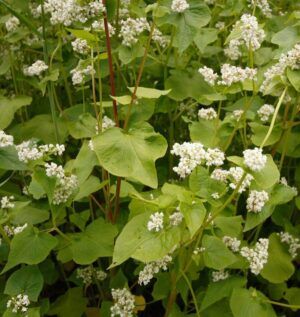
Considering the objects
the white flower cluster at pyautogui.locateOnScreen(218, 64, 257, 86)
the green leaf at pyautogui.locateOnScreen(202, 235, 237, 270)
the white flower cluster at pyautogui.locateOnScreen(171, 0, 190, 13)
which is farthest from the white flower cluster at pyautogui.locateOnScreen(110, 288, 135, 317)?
the white flower cluster at pyautogui.locateOnScreen(171, 0, 190, 13)

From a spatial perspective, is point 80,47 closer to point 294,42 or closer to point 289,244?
point 294,42

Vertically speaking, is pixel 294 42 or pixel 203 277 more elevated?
pixel 294 42

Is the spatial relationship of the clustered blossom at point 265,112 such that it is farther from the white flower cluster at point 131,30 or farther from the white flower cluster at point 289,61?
the white flower cluster at point 131,30

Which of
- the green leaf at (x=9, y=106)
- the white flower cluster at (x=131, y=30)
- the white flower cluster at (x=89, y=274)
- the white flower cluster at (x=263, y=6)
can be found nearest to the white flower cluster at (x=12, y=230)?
the white flower cluster at (x=89, y=274)

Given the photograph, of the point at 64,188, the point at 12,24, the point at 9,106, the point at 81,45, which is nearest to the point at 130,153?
the point at 64,188

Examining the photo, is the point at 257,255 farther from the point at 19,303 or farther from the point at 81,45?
the point at 81,45

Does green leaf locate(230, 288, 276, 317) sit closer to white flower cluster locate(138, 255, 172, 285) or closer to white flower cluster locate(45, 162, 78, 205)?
white flower cluster locate(138, 255, 172, 285)

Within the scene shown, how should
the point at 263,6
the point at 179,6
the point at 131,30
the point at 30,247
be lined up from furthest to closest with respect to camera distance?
1. the point at 263,6
2. the point at 131,30
3. the point at 179,6
4. the point at 30,247

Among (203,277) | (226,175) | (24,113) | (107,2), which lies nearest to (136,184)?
(203,277)
